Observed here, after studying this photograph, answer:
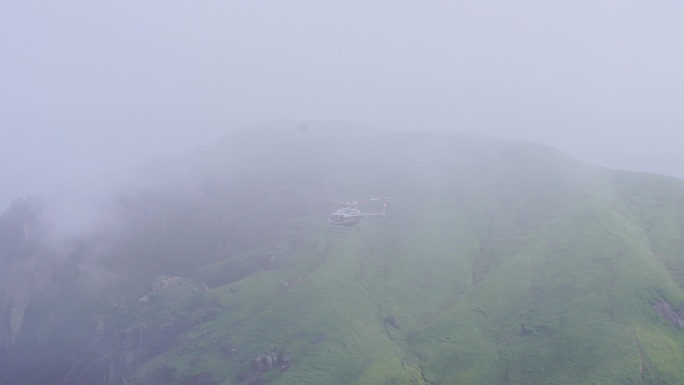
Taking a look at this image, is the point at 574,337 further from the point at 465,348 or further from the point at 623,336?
the point at 465,348

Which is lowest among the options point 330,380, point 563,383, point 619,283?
point 330,380

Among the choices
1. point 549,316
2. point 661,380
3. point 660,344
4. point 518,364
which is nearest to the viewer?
point 661,380

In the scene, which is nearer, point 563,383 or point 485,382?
point 563,383

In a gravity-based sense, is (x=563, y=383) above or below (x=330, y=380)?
above

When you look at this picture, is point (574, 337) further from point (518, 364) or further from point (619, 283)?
point (619, 283)

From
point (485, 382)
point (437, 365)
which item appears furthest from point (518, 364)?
point (437, 365)

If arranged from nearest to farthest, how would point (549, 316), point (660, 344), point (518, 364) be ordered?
point (660, 344) < point (518, 364) < point (549, 316)
